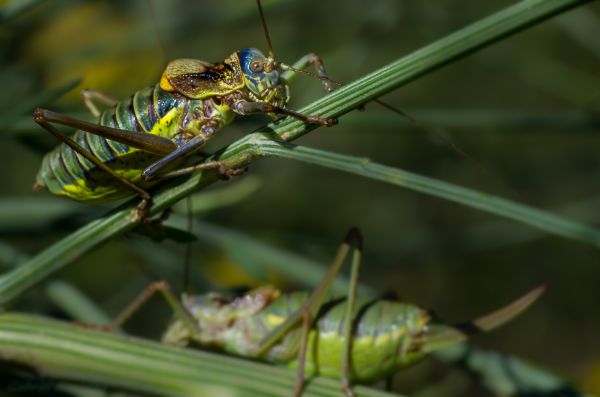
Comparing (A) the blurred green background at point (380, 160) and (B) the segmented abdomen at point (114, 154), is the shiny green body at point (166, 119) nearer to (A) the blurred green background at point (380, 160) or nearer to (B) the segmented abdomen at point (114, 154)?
(B) the segmented abdomen at point (114, 154)

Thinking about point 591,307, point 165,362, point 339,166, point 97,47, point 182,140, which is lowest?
point 591,307

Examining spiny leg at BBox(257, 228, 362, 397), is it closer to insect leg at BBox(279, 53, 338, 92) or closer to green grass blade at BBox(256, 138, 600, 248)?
Result: insect leg at BBox(279, 53, 338, 92)

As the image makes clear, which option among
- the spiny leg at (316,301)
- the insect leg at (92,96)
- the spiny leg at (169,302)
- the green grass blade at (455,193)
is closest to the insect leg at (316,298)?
the spiny leg at (316,301)

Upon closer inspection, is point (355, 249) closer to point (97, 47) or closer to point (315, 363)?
point (315, 363)

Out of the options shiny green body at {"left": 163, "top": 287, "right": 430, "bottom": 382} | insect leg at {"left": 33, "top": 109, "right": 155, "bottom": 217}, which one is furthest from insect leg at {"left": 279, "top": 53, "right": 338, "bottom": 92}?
shiny green body at {"left": 163, "top": 287, "right": 430, "bottom": 382}

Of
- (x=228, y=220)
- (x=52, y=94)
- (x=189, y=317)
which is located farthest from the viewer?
(x=228, y=220)

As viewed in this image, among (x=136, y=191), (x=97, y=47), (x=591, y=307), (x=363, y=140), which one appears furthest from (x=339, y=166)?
(x=591, y=307)
